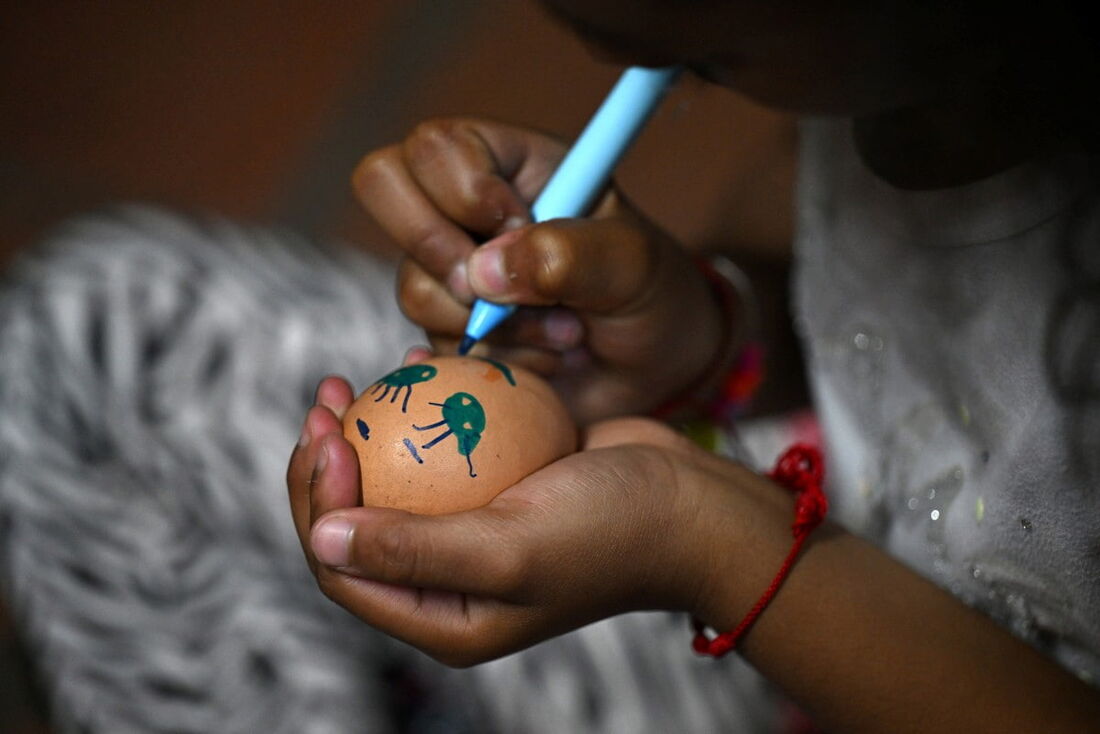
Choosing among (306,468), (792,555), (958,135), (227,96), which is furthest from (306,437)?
(227,96)

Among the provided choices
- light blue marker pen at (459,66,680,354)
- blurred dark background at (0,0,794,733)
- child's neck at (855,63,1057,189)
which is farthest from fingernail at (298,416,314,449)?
blurred dark background at (0,0,794,733)

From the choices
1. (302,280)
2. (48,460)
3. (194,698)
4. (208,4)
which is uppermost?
(208,4)

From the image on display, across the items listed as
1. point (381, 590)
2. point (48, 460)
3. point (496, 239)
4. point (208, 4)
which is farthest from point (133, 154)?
point (381, 590)

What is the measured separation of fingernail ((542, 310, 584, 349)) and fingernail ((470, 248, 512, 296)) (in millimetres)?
66

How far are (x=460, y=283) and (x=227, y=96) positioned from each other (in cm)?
97

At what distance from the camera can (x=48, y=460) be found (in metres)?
0.84

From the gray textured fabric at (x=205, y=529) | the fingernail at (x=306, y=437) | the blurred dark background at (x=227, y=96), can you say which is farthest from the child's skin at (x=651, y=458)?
the blurred dark background at (x=227, y=96)

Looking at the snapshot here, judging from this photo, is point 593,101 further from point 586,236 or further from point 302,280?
point 586,236

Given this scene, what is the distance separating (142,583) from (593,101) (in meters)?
0.65

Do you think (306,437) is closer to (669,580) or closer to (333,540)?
(333,540)

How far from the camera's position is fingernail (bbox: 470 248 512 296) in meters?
0.54

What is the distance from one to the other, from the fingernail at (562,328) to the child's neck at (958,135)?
8.6 inches

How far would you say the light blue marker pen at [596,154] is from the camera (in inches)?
21.8

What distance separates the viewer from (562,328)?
608mm
